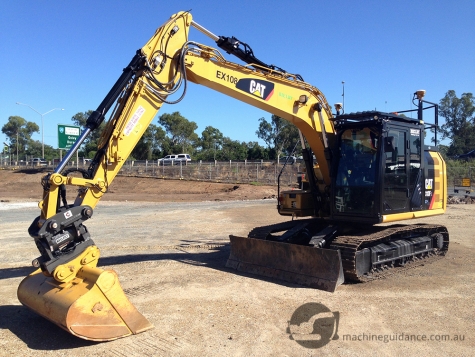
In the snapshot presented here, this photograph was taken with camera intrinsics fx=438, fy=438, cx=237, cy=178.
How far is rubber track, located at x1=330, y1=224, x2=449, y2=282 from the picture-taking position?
7398 millimetres

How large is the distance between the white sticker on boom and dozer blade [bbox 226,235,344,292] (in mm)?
3301

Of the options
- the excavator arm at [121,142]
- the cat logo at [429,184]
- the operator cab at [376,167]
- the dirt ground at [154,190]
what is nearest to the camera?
the excavator arm at [121,142]

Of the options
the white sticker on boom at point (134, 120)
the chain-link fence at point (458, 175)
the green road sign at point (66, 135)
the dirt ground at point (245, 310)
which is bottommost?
the dirt ground at point (245, 310)

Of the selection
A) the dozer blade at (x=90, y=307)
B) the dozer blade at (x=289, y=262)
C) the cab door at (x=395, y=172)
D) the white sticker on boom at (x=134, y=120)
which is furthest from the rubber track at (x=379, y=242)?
the white sticker on boom at (x=134, y=120)

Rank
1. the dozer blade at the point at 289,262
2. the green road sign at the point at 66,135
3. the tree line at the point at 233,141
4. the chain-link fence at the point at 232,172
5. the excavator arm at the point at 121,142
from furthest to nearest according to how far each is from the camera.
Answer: the tree line at the point at 233,141 < the chain-link fence at the point at 232,172 < the green road sign at the point at 66,135 < the dozer blade at the point at 289,262 < the excavator arm at the point at 121,142

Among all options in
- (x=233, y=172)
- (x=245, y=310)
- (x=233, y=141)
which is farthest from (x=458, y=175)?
(x=233, y=141)

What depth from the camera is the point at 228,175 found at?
38.1m

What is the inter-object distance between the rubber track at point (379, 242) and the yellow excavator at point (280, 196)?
3cm

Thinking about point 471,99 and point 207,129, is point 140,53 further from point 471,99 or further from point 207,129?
point 207,129

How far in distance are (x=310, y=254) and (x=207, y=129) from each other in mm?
76403

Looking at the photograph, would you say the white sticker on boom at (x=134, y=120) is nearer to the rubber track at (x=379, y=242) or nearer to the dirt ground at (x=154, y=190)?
the rubber track at (x=379, y=242)

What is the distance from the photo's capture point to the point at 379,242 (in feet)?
27.4

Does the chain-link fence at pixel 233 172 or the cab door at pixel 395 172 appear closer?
the cab door at pixel 395 172

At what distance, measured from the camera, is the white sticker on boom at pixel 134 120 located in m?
6.29
